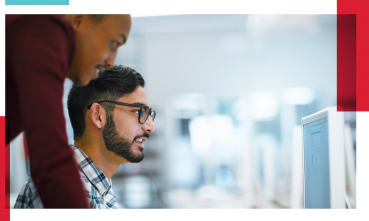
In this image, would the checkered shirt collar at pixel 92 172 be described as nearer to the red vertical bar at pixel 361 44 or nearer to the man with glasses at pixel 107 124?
the man with glasses at pixel 107 124

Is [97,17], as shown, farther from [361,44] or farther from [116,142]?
[361,44]

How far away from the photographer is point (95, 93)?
3.34 ft

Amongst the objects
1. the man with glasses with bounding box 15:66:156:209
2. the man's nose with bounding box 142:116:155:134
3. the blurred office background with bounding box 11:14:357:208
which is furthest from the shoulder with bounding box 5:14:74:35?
the blurred office background with bounding box 11:14:357:208

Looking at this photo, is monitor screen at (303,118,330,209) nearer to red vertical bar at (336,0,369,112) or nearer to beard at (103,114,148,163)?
red vertical bar at (336,0,369,112)

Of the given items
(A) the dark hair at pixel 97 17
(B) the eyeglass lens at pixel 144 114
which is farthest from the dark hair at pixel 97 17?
(B) the eyeglass lens at pixel 144 114

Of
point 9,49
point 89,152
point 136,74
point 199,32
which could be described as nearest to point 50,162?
point 9,49

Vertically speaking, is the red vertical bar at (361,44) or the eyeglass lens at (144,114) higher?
the red vertical bar at (361,44)

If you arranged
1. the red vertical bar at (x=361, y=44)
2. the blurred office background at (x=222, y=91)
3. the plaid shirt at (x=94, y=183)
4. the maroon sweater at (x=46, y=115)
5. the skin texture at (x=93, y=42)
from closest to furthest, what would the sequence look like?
the maroon sweater at (x=46, y=115) < the skin texture at (x=93, y=42) < the plaid shirt at (x=94, y=183) < the red vertical bar at (x=361, y=44) < the blurred office background at (x=222, y=91)

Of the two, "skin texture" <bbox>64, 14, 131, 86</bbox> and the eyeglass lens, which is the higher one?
"skin texture" <bbox>64, 14, 131, 86</bbox>

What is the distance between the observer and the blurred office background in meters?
5.60

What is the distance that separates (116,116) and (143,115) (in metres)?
0.09

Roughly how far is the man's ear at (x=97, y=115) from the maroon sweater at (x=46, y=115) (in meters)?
0.41

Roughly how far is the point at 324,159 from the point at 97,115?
69cm

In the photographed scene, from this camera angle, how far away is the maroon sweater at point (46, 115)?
1.78 feet
